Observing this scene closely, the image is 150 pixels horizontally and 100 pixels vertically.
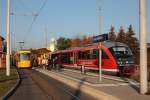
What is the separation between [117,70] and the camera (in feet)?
107

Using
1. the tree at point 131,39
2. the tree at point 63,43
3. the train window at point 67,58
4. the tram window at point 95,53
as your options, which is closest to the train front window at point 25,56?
the train window at point 67,58

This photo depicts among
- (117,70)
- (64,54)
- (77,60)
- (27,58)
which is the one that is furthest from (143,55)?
(27,58)

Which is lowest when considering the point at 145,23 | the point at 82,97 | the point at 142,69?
the point at 82,97

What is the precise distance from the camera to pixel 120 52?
114 ft

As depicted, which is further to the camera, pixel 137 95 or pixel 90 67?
pixel 90 67

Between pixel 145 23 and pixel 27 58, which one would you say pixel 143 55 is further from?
pixel 27 58

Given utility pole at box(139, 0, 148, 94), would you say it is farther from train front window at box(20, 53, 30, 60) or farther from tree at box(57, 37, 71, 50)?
tree at box(57, 37, 71, 50)

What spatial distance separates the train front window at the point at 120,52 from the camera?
34.2 meters

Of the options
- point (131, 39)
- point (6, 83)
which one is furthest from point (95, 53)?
point (131, 39)

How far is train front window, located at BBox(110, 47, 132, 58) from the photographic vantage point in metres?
34.2

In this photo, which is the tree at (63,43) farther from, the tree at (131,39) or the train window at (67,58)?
the train window at (67,58)

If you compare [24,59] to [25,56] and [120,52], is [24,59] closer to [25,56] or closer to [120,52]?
[25,56]

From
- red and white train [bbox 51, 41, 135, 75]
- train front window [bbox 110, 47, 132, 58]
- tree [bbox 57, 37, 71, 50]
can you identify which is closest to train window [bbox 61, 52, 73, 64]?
red and white train [bbox 51, 41, 135, 75]

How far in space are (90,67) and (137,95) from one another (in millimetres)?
22978
